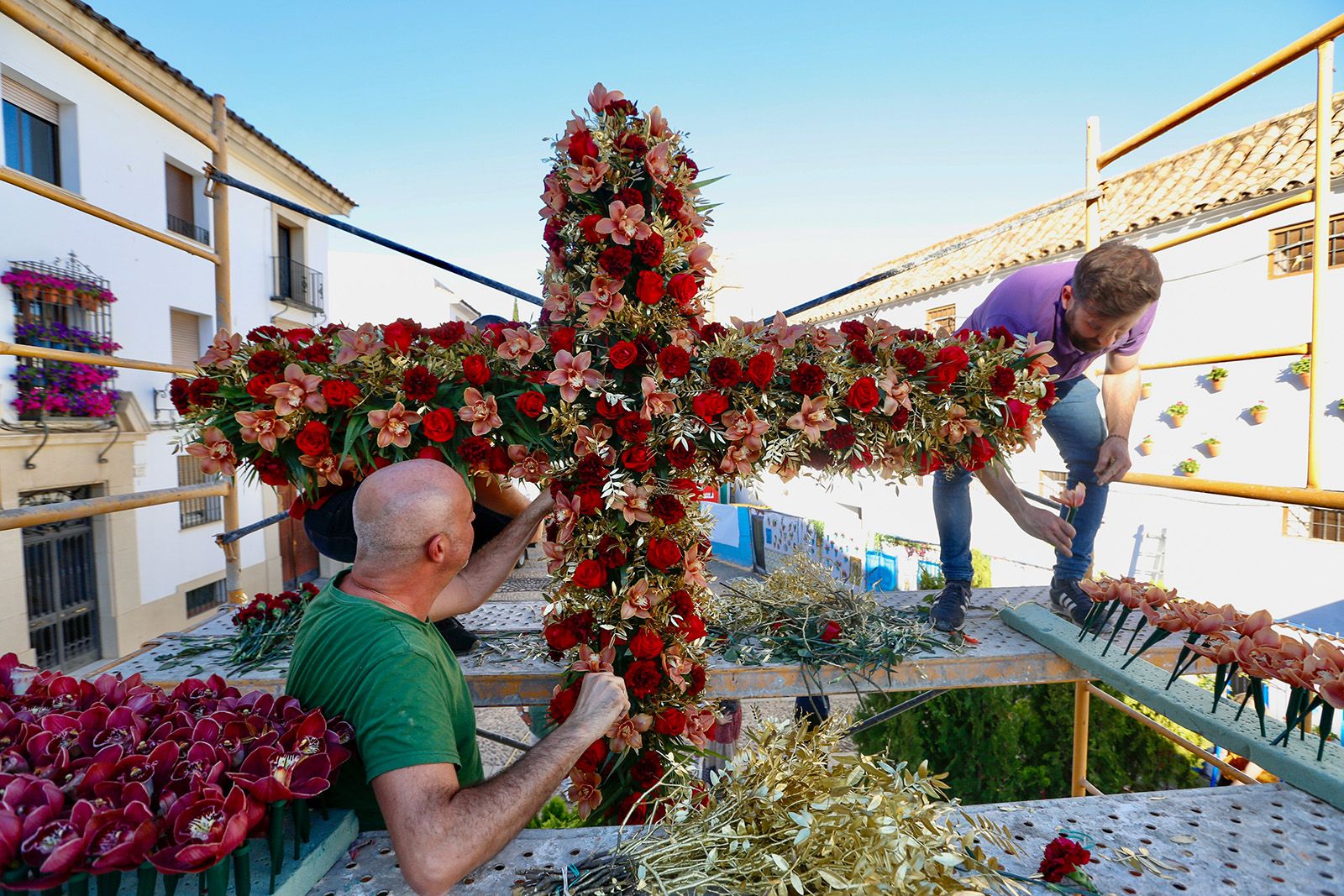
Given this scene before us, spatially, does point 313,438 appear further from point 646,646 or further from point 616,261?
point 646,646

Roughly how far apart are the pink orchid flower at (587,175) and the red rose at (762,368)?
2.44 feet

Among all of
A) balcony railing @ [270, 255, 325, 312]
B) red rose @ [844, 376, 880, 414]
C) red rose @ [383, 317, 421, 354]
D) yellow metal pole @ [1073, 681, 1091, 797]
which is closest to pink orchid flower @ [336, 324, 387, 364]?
red rose @ [383, 317, 421, 354]

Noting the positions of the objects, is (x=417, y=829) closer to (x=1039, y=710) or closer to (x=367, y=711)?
(x=367, y=711)

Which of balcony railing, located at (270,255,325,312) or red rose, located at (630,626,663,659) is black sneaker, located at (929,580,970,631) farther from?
balcony railing, located at (270,255,325,312)

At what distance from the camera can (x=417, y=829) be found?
4.42 ft

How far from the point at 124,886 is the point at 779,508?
586 inches

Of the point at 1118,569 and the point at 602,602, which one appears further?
the point at 1118,569

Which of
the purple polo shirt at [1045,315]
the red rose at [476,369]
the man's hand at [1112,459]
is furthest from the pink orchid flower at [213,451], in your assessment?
the man's hand at [1112,459]

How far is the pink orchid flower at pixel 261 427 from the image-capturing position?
203 centimetres

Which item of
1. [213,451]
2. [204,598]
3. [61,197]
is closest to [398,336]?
[213,451]

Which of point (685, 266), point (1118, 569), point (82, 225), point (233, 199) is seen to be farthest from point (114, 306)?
point (1118, 569)

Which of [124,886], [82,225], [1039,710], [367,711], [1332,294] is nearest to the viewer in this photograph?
[124,886]

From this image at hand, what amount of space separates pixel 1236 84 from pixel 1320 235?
2.66 feet

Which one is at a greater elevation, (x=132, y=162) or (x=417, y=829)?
(x=132, y=162)
